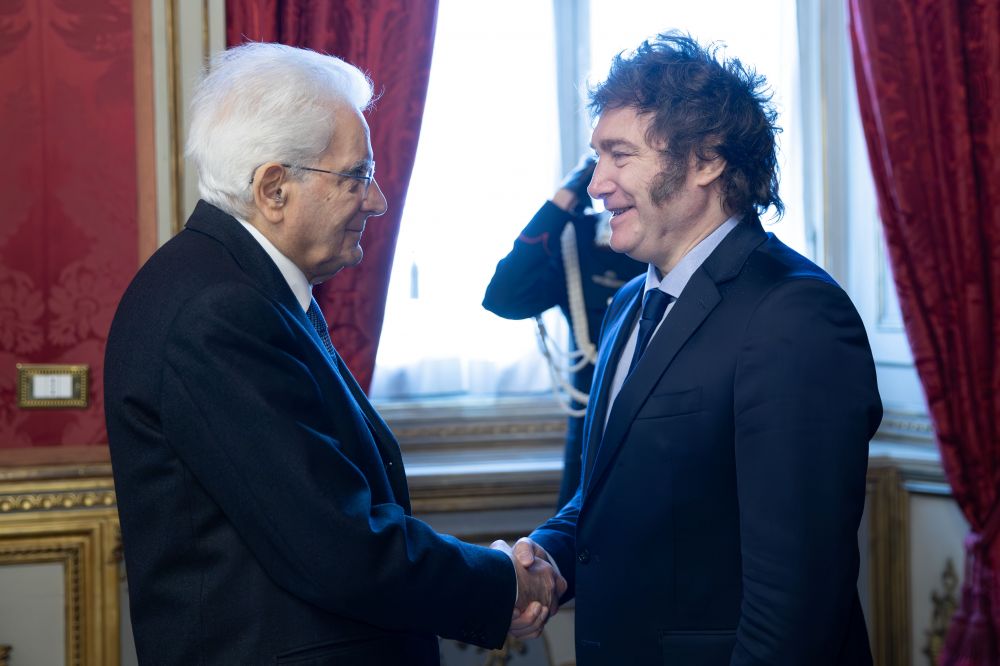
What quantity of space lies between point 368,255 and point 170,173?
0.56m

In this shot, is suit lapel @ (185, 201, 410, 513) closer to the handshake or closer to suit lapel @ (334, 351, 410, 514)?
suit lapel @ (334, 351, 410, 514)

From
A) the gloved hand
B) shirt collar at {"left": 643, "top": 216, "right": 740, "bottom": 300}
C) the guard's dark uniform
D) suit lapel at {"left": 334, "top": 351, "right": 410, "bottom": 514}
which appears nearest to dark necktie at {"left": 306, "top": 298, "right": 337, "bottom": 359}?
suit lapel at {"left": 334, "top": 351, "right": 410, "bottom": 514}

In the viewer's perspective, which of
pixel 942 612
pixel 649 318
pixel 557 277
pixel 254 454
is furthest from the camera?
pixel 942 612

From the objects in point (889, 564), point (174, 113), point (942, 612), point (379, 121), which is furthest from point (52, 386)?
point (942, 612)

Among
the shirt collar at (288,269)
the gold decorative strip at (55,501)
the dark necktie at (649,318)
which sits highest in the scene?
the shirt collar at (288,269)

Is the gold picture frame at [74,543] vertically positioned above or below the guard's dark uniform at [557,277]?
below

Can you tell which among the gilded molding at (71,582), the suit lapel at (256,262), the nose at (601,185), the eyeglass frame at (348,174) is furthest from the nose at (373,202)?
the gilded molding at (71,582)

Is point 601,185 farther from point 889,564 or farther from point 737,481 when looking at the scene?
point 889,564

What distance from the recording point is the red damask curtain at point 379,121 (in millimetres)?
2676

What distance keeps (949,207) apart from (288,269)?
210 centimetres

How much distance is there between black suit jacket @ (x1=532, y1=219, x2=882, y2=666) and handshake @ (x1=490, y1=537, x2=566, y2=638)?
10 centimetres

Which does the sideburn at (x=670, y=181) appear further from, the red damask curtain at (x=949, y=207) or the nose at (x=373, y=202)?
the red damask curtain at (x=949, y=207)

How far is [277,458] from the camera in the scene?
125 cm

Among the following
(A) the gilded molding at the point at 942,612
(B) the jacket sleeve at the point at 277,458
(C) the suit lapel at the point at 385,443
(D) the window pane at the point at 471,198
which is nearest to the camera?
(B) the jacket sleeve at the point at 277,458
